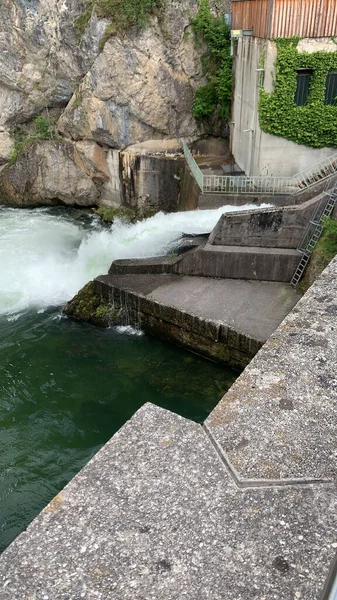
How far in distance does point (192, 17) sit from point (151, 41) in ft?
6.49

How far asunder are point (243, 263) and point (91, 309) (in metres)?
4.72

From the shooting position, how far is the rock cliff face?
64.8ft

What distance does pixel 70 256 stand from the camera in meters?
17.9

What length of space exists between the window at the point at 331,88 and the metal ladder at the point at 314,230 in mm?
3522

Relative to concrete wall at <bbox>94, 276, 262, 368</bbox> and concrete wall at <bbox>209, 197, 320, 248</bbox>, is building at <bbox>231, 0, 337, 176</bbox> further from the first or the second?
concrete wall at <bbox>94, 276, 262, 368</bbox>

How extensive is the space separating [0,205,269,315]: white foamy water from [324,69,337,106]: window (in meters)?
4.18

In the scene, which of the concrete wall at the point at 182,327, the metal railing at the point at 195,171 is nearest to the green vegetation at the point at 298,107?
the metal railing at the point at 195,171

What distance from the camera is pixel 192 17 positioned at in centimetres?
1948

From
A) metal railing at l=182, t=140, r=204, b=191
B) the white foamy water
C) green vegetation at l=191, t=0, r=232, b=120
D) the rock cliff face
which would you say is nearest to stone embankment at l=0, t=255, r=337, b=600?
the white foamy water

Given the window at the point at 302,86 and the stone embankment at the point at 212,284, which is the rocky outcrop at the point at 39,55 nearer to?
the window at the point at 302,86

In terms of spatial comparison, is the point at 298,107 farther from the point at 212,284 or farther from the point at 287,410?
the point at 287,410

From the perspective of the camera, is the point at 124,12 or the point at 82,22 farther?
the point at 82,22

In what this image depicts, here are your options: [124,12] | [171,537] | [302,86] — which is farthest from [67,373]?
[124,12]

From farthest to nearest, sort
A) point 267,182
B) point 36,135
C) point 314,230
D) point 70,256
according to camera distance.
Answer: point 36,135 < point 70,256 < point 267,182 < point 314,230
